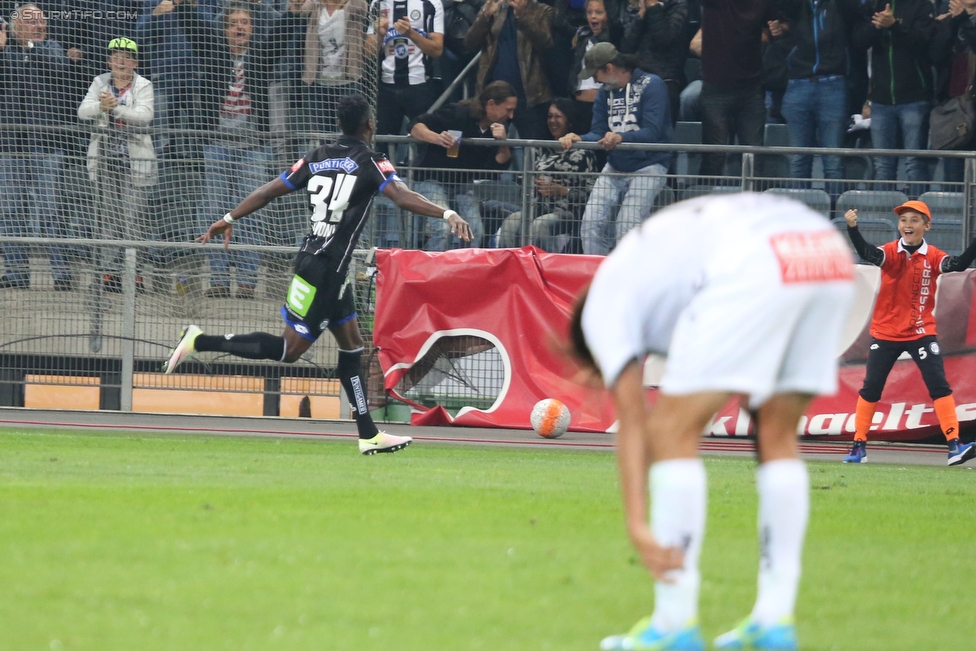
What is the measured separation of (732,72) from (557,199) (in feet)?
8.64

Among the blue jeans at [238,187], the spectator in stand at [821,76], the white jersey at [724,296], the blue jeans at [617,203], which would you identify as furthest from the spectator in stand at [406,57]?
the white jersey at [724,296]

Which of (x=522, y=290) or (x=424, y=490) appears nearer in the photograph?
(x=424, y=490)

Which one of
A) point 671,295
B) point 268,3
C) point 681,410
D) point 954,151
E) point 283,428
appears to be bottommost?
point 283,428

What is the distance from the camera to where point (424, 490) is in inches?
346

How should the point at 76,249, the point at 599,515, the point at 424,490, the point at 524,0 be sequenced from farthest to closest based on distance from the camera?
the point at 524,0 < the point at 76,249 < the point at 424,490 < the point at 599,515

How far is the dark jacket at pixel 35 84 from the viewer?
50.9 ft

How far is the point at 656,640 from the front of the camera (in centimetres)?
412

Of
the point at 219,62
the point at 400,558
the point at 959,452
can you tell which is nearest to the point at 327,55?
A: the point at 219,62

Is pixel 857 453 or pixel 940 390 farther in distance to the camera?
pixel 940 390

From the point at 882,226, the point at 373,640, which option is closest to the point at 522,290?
the point at 882,226

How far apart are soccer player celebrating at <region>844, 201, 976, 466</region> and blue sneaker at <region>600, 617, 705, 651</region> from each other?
8619 millimetres

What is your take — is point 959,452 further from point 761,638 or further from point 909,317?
point 761,638

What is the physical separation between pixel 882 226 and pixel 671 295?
10530mm

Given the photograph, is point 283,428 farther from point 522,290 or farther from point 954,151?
point 954,151
